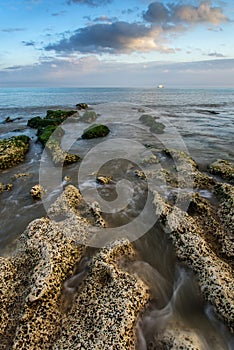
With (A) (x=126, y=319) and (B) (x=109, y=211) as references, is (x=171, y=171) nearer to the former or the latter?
(B) (x=109, y=211)

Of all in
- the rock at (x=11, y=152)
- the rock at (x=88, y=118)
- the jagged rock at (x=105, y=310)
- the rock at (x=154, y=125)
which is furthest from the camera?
the rock at (x=88, y=118)

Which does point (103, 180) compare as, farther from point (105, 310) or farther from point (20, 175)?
point (105, 310)

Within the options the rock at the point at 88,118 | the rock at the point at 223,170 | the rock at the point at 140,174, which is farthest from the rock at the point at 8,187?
the rock at the point at 88,118

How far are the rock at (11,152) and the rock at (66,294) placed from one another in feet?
21.4

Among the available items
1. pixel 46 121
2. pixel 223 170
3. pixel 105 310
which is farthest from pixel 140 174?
pixel 46 121

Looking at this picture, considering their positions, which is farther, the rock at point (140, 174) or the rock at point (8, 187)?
the rock at point (140, 174)

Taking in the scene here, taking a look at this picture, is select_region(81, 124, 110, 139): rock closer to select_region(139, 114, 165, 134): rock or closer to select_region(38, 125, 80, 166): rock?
select_region(38, 125, 80, 166): rock

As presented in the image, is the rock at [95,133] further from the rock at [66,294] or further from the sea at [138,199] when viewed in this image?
the rock at [66,294]

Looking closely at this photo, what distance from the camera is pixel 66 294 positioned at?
15.5 ft

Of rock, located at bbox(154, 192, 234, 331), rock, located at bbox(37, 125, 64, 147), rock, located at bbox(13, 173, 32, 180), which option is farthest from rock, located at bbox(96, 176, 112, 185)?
rock, located at bbox(37, 125, 64, 147)

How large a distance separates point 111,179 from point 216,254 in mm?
5378

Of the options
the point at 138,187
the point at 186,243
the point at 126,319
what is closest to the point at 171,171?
the point at 138,187

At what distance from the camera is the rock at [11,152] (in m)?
11.6

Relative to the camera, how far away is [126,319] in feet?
13.3
